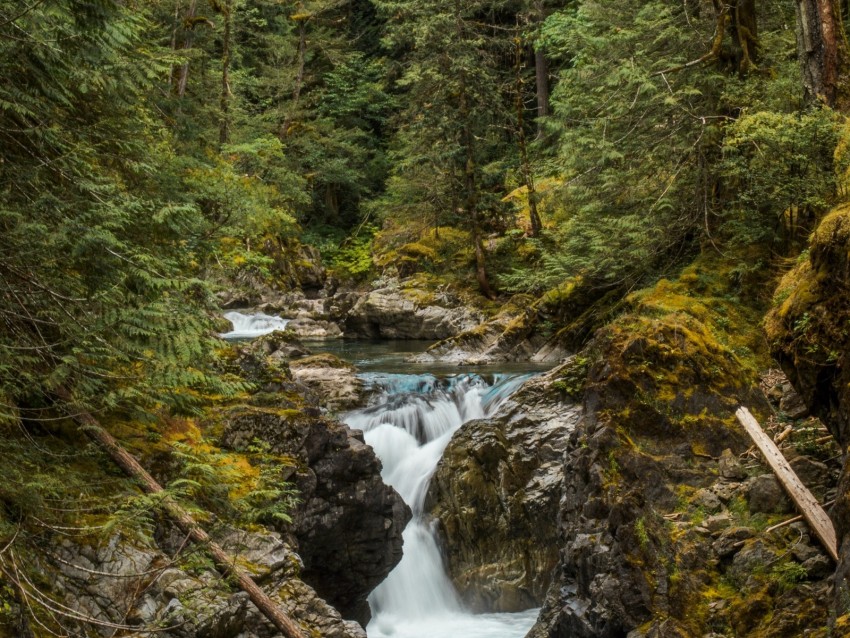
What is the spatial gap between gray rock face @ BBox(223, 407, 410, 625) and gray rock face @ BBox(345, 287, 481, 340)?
1193 cm

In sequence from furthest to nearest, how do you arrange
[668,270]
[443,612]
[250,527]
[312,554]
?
[668,270], [443,612], [312,554], [250,527]

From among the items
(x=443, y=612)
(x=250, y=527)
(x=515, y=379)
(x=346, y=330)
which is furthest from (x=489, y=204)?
(x=250, y=527)

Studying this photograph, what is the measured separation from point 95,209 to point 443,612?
757cm

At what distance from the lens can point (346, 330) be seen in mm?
23562

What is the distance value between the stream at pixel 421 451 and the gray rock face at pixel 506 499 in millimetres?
282

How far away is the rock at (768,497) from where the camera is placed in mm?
5831

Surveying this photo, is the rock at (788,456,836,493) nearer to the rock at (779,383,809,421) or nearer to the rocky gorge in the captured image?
the rocky gorge

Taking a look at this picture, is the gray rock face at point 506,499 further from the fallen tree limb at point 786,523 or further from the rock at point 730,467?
the fallen tree limb at point 786,523

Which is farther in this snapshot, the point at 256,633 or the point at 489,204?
the point at 489,204

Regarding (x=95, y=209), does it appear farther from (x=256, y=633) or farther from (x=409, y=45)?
(x=409, y=45)

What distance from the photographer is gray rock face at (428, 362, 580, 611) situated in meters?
10.3

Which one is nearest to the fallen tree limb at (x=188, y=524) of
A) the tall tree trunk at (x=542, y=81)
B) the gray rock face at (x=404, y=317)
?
the gray rock face at (x=404, y=317)

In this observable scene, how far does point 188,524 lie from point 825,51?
8.95 m

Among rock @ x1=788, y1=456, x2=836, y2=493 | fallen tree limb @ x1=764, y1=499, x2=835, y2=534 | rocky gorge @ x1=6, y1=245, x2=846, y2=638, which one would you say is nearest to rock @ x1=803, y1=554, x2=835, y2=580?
rocky gorge @ x1=6, y1=245, x2=846, y2=638
